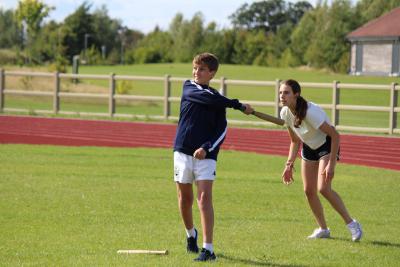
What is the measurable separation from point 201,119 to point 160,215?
9.39 ft

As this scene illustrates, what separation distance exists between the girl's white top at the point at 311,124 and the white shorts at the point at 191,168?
4.21 feet

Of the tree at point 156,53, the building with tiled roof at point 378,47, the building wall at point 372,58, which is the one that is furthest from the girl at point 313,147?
the tree at point 156,53

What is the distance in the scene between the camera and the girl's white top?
9.20 meters

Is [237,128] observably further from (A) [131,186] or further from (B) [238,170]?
(A) [131,186]

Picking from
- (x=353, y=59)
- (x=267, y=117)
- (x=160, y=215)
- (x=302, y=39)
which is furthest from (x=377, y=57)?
(x=267, y=117)

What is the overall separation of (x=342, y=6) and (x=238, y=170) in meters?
60.5

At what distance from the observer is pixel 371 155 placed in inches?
771

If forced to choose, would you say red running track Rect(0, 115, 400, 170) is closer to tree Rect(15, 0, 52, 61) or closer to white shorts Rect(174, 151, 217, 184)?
white shorts Rect(174, 151, 217, 184)

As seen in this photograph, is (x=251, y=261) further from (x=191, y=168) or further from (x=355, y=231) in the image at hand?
(x=355, y=231)

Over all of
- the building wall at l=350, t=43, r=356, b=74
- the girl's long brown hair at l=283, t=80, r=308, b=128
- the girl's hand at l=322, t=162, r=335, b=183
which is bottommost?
the girl's hand at l=322, t=162, r=335, b=183

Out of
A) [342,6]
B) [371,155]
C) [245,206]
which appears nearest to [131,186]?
[245,206]

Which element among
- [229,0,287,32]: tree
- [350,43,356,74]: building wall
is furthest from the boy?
[229,0,287,32]: tree

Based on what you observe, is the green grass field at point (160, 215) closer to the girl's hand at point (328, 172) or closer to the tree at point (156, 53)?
the girl's hand at point (328, 172)

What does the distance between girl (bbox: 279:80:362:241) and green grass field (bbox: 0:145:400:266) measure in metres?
0.30
